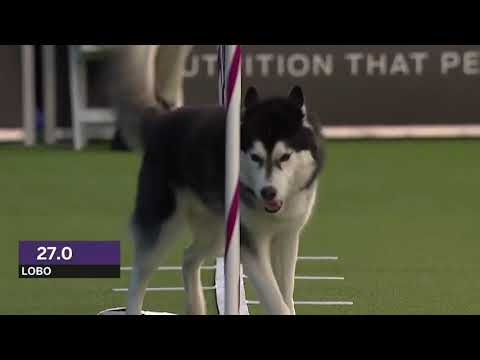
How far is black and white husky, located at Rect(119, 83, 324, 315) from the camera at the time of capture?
201 inches

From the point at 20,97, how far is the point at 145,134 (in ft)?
33.9

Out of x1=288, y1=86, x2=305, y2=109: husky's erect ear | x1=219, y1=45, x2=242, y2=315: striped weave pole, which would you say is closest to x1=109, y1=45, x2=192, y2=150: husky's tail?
x1=288, y1=86, x2=305, y2=109: husky's erect ear

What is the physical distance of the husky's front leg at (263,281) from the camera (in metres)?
5.16

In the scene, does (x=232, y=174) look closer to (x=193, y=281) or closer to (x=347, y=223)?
(x=193, y=281)

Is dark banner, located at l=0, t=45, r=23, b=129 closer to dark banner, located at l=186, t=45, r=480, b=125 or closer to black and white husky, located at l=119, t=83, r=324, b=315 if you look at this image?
dark banner, located at l=186, t=45, r=480, b=125

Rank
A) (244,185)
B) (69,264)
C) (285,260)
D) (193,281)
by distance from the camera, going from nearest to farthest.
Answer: (244,185) → (285,260) → (193,281) → (69,264)

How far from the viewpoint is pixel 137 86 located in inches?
228

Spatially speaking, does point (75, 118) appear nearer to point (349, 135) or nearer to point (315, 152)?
point (349, 135)

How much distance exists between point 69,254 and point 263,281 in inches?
81.9

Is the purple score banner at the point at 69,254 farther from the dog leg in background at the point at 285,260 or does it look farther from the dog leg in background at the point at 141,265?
the dog leg in background at the point at 285,260

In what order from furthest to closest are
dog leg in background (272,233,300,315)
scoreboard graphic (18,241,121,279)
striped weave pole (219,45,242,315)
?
scoreboard graphic (18,241,121,279) < dog leg in background (272,233,300,315) < striped weave pole (219,45,242,315)

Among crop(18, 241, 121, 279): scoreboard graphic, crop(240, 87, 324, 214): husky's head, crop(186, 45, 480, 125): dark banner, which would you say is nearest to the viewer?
crop(240, 87, 324, 214): husky's head

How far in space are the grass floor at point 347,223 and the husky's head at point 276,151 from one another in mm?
1159

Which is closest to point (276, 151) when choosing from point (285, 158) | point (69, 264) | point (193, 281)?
point (285, 158)
